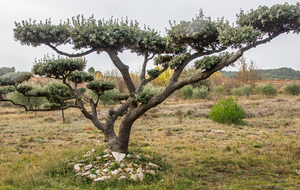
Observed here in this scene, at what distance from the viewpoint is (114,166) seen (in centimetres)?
585

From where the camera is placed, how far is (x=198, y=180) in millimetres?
5605

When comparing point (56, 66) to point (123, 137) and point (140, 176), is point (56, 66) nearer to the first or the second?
point (123, 137)

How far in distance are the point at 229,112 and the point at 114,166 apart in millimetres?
9766

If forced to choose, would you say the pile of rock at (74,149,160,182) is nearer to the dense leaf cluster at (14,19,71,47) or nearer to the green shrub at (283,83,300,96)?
the dense leaf cluster at (14,19,71,47)

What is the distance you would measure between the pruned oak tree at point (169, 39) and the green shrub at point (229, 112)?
7.62 meters

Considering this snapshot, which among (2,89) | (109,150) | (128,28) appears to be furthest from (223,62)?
(2,89)

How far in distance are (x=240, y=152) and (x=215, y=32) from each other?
471 centimetres

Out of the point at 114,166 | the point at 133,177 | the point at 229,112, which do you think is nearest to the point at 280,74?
the point at 229,112

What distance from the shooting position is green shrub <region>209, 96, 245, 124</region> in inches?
530

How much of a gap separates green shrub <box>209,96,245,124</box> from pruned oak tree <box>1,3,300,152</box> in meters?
7.62

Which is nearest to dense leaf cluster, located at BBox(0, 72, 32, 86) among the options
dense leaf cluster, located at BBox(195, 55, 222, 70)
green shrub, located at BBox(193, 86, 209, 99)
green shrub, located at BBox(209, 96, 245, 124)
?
dense leaf cluster, located at BBox(195, 55, 222, 70)

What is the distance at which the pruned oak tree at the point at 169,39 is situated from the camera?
5469mm

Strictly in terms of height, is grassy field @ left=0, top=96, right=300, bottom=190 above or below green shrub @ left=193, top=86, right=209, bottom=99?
below

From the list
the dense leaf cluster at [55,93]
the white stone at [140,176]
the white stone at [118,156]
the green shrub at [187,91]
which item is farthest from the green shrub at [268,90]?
the white stone at [140,176]
